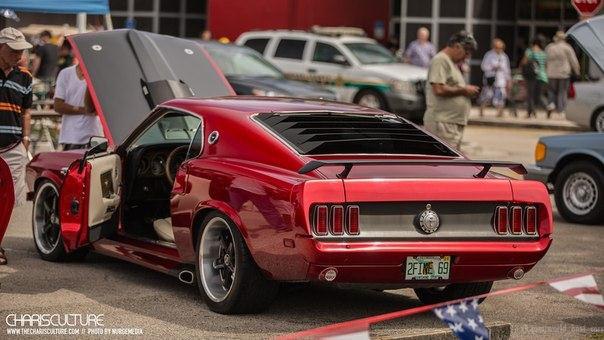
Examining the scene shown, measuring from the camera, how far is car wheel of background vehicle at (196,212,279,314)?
8.39 metres

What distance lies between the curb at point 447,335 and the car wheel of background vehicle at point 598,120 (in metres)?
16.5

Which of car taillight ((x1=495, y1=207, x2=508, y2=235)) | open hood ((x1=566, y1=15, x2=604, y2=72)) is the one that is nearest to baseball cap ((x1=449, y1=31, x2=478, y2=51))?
open hood ((x1=566, y1=15, x2=604, y2=72))

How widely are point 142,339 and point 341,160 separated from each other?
1.55 m

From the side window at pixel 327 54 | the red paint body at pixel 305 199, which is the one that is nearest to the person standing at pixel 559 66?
the side window at pixel 327 54

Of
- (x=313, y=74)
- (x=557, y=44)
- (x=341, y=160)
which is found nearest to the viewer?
(x=341, y=160)

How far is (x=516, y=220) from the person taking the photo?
848cm

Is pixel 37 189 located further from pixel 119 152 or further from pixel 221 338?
pixel 221 338

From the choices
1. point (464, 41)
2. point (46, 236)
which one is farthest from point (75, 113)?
point (464, 41)

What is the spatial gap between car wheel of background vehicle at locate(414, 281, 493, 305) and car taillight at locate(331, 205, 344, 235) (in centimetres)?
128

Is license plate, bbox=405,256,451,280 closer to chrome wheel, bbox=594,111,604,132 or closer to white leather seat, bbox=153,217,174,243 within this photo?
white leather seat, bbox=153,217,174,243

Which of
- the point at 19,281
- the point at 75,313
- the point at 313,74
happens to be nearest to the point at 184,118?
the point at 19,281

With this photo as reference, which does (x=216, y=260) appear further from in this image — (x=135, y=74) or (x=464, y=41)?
(x=464, y=41)

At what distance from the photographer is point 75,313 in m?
8.59

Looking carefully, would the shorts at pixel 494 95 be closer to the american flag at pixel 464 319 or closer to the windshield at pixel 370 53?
the windshield at pixel 370 53
